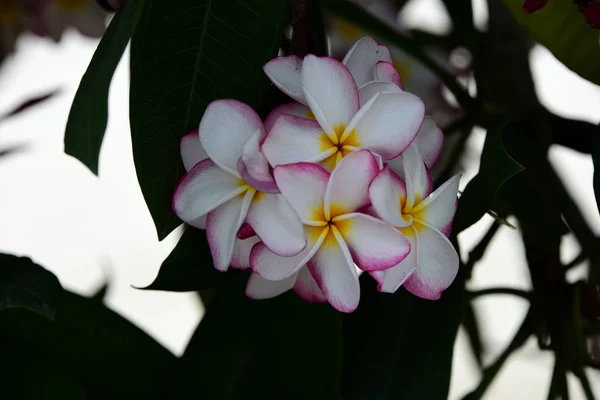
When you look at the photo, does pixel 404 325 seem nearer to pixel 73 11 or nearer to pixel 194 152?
pixel 194 152

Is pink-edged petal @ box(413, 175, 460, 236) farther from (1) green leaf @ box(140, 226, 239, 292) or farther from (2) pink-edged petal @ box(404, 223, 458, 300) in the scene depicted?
(1) green leaf @ box(140, 226, 239, 292)

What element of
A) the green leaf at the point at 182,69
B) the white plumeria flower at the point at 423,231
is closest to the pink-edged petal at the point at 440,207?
the white plumeria flower at the point at 423,231

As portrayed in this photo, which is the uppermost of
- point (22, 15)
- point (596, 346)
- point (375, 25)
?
point (375, 25)

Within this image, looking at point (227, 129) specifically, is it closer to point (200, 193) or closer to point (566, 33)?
point (200, 193)

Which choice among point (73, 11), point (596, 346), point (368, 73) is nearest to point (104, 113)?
point (368, 73)

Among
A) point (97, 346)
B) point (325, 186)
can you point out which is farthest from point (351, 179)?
point (97, 346)

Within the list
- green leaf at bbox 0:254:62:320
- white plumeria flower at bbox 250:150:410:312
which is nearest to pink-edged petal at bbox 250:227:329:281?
white plumeria flower at bbox 250:150:410:312

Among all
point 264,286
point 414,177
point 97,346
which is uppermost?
point 414,177
